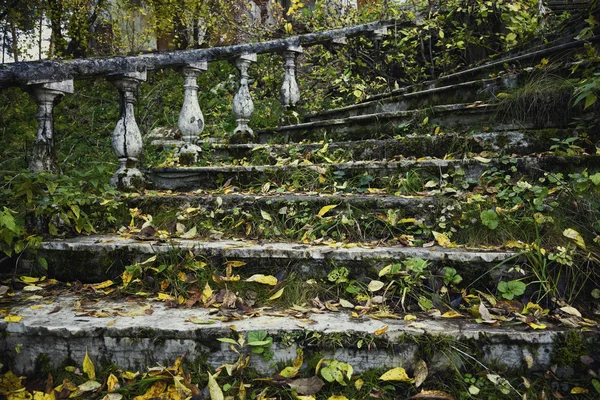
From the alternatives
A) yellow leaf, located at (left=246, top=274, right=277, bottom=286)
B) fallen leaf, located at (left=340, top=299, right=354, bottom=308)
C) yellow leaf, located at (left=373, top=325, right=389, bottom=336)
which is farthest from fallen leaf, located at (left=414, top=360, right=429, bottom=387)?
yellow leaf, located at (left=246, top=274, right=277, bottom=286)

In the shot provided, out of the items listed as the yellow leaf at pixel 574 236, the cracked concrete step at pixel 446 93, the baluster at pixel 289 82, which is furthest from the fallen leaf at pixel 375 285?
the baluster at pixel 289 82

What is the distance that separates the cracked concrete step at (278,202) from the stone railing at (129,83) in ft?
1.46

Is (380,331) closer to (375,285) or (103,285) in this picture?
(375,285)

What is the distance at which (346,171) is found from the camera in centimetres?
303

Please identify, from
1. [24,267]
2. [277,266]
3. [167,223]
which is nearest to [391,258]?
[277,266]

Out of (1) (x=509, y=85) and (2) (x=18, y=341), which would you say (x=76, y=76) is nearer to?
(2) (x=18, y=341)

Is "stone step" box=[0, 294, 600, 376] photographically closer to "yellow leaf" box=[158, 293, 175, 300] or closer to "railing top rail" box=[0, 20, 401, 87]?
"yellow leaf" box=[158, 293, 175, 300]

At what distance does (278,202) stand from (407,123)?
1518 mm

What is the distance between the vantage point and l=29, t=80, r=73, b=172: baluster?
2.62 m

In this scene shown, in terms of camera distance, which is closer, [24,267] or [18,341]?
[18,341]

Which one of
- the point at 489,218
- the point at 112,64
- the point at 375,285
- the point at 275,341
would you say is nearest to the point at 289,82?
the point at 112,64

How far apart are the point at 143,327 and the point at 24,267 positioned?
113 centimetres

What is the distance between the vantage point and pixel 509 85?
10.6 ft

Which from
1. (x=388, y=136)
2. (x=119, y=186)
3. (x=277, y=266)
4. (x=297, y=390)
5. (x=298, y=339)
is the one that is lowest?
A: (x=297, y=390)
